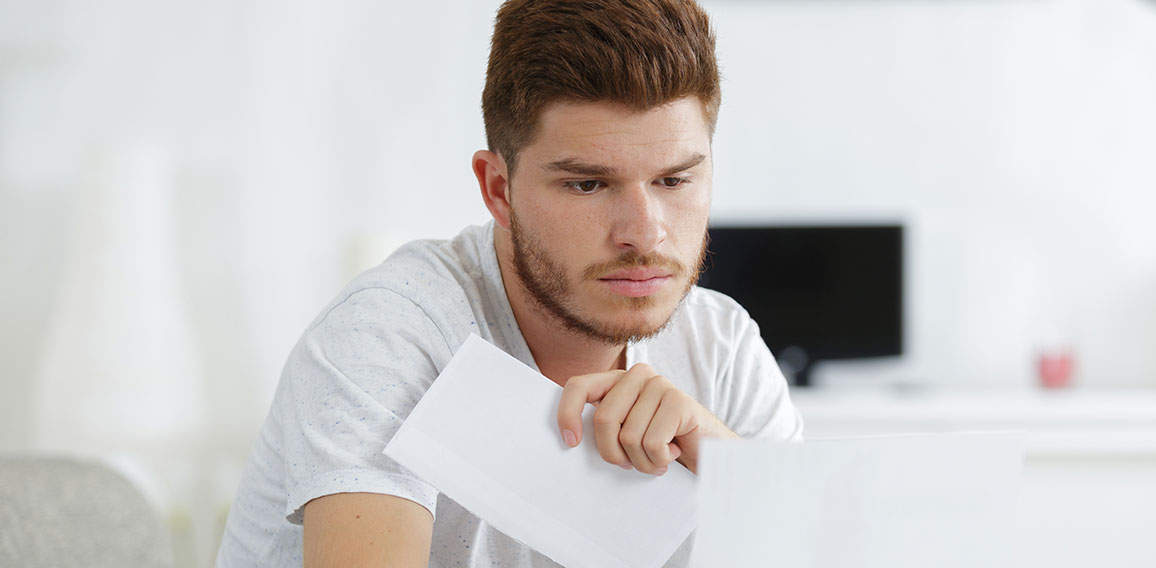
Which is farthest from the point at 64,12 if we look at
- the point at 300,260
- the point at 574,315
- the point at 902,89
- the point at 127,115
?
the point at 574,315

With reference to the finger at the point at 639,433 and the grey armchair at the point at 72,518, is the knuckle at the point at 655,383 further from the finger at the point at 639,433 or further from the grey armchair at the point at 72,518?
the grey armchair at the point at 72,518

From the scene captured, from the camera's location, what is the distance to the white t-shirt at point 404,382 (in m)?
0.86

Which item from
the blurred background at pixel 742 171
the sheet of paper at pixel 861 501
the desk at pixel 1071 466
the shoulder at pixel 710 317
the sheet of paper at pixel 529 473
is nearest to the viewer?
the sheet of paper at pixel 861 501

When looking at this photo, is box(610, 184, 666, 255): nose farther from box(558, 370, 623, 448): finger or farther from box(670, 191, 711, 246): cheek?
box(558, 370, 623, 448): finger

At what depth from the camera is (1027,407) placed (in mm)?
Answer: 3105

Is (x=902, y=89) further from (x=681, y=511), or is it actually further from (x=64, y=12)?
(x=681, y=511)

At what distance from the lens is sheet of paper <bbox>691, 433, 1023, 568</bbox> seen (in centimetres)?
62

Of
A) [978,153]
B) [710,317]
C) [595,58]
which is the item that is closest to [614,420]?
[595,58]

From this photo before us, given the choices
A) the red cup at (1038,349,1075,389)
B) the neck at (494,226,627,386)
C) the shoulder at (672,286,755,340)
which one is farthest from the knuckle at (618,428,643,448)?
the red cup at (1038,349,1075,389)

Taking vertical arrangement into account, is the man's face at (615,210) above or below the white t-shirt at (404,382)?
above

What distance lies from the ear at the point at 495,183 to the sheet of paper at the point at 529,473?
1.14 ft

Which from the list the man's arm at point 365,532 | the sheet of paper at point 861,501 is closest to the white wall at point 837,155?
the man's arm at point 365,532

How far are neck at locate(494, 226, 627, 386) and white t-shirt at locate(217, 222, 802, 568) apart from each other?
1 centimetres

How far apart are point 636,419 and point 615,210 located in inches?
8.7
